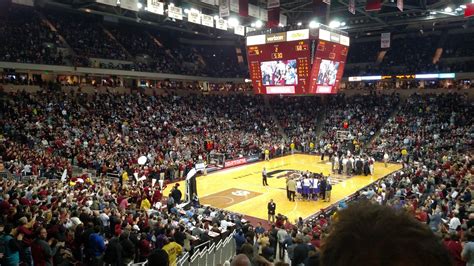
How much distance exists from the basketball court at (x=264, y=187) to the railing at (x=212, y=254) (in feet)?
18.8

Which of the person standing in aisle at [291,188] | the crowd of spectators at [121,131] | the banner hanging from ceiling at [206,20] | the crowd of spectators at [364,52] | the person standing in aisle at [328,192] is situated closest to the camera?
the person standing in aisle at [328,192]

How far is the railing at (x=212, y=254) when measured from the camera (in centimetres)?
888

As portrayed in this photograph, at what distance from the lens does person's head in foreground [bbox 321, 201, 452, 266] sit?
99 cm

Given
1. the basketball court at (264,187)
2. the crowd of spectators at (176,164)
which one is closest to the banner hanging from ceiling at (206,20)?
the crowd of spectators at (176,164)

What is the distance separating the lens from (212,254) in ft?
32.6

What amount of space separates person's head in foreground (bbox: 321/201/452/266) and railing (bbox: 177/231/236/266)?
312 inches

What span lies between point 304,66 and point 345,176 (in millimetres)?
7917

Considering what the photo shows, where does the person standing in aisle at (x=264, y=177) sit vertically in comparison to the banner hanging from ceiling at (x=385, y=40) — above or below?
below

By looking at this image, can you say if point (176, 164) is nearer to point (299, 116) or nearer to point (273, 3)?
point (273, 3)

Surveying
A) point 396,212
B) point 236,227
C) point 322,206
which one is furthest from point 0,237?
point 322,206

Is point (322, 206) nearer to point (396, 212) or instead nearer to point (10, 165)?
point (10, 165)

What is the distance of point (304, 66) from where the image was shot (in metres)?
23.4

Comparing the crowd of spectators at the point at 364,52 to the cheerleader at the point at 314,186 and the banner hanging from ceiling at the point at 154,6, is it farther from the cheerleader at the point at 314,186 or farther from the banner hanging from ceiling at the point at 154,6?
the banner hanging from ceiling at the point at 154,6

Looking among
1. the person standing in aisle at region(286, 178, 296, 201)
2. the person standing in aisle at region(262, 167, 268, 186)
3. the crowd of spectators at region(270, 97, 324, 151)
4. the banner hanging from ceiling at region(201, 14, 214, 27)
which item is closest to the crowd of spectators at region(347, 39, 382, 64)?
the crowd of spectators at region(270, 97, 324, 151)
